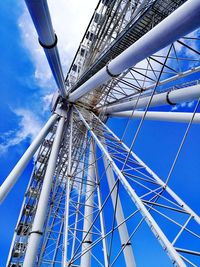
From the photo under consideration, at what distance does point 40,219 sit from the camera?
952 centimetres

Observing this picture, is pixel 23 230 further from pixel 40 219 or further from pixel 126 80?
pixel 126 80

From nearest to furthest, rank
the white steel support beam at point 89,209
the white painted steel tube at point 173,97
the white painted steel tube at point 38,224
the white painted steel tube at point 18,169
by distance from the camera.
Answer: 1. the white painted steel tube at point 173,97
2. the white painted steel tube at point 38,224
3. the white painted steel tube at point 18,169
4. the white steel support beam at point 89,209

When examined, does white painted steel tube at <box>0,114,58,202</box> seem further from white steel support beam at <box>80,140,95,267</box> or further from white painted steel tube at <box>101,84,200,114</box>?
white painted steel tube at <box>101,84,200,114</box>

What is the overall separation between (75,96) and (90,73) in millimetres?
1597

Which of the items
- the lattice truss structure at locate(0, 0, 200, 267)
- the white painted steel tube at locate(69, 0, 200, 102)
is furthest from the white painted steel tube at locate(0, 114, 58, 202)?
the white painted steel tube at locate(69, 0, 200, 102)

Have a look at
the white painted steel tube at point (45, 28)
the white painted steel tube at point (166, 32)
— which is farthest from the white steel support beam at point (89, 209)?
the white painted steel tube at point (166, 32)

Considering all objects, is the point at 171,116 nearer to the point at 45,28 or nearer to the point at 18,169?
the point at 45,28

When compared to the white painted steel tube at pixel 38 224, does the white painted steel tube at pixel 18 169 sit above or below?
above

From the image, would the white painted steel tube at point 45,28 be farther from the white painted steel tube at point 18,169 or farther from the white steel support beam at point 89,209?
the white steel support beam at point 89,209

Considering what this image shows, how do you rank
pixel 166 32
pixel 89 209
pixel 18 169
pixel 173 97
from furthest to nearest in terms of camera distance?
pixel 89 209 < pixel 18 169 < pixel 173 97 < pixel 166 32

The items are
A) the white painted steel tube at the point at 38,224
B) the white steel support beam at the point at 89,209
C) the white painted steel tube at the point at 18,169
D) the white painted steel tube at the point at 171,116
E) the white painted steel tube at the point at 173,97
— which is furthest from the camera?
the white steel support beam at the point at 89,209

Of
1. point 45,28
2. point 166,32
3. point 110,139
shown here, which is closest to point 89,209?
point 110,139

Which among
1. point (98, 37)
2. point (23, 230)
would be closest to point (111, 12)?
point (98, 37)

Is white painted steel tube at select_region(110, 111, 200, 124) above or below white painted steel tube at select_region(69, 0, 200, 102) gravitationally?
above
